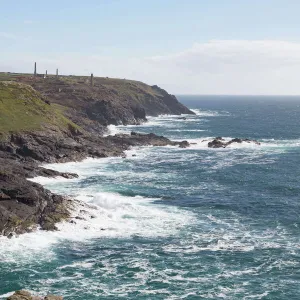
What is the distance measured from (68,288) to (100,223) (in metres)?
17.3

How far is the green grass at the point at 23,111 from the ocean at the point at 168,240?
1762 centimetres

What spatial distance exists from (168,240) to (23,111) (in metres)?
69.7

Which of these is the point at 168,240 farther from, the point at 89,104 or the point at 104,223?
the point at 89,104

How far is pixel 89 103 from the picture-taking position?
541 ft

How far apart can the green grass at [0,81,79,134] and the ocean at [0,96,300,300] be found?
1762 cm

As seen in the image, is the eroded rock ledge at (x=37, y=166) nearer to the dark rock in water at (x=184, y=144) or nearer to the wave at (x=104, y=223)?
the dark rock in water at (x=184, y=144)

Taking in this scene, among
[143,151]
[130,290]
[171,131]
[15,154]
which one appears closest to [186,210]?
[130,290]

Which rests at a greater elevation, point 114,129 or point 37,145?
point 114,129

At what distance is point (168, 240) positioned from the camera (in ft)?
167

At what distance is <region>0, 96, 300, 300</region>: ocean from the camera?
131ft

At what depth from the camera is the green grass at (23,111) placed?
99.0 m

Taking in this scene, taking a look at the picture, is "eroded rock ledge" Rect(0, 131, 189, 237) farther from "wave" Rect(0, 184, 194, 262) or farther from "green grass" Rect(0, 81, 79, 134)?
"green grass" Rect(0, 81, 79, 134)

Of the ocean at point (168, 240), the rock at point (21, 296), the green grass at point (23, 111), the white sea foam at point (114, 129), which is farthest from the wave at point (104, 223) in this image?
the white sea foam at point (114, 129)

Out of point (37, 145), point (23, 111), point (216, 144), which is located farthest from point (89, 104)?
point (37, 145)
